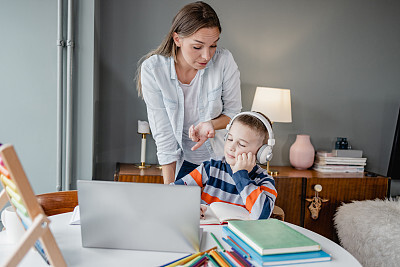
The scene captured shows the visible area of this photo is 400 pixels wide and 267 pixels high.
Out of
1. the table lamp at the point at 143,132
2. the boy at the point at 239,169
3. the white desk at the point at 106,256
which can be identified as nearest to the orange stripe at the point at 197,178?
the boy at the point at 239,169

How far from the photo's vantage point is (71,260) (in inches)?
33.3

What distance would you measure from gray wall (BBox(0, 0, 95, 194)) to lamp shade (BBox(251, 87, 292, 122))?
115 cm

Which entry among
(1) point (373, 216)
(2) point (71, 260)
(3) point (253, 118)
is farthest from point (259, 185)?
(1) point (373, 216)

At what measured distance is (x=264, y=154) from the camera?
1352 millimetres

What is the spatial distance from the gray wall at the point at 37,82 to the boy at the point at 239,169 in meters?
1.13

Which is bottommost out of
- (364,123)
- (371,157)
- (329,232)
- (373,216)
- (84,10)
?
(329,232)

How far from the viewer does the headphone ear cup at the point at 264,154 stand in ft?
4.39

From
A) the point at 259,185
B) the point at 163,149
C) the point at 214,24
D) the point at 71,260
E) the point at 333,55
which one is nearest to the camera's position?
the point at 71,260

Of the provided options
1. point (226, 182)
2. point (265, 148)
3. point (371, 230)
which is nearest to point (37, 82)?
point (226, 182)

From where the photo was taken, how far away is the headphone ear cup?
1338 millimetres

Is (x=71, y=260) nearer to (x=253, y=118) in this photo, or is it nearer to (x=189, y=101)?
(x=253, y=118)

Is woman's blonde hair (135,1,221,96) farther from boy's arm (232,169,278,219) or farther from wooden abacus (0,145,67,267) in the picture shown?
wooden abacus (0,145,67,267)

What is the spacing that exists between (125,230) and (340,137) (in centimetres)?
258

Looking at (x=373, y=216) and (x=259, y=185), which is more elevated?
(x=259, y=185)
